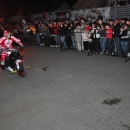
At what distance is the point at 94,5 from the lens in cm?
2577

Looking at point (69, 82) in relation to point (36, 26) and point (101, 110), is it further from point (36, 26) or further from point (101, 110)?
point (36, 26)

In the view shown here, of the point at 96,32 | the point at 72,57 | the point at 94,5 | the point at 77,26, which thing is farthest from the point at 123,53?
the point at 94,5

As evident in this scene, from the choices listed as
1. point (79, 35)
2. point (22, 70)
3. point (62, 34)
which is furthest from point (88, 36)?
point (22, 70)

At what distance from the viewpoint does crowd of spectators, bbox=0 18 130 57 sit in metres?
9.82

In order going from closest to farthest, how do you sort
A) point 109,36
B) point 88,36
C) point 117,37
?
point 117,37
point 109,36
point 88,36

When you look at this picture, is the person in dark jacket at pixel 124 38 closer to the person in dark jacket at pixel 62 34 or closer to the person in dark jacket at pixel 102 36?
the person in dark jacket at pixel 102 36

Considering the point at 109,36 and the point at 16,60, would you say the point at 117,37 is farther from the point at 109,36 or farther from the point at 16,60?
the point at 16,60

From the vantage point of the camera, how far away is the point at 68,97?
5.79m

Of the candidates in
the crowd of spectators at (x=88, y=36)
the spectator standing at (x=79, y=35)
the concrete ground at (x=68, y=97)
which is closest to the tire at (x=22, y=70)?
the concrete ground at (x=68, y=97)

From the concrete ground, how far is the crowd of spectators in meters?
1.10

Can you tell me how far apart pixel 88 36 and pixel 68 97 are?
19.5ft

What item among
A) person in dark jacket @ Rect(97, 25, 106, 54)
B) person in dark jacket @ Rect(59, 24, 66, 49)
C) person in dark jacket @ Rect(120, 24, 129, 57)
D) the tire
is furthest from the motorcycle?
person in dark jacket @ Rect(59, 24, 66, 49)

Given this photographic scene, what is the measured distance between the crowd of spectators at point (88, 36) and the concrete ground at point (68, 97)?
1.10 metres

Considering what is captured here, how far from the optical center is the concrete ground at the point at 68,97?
4422 millimetres
